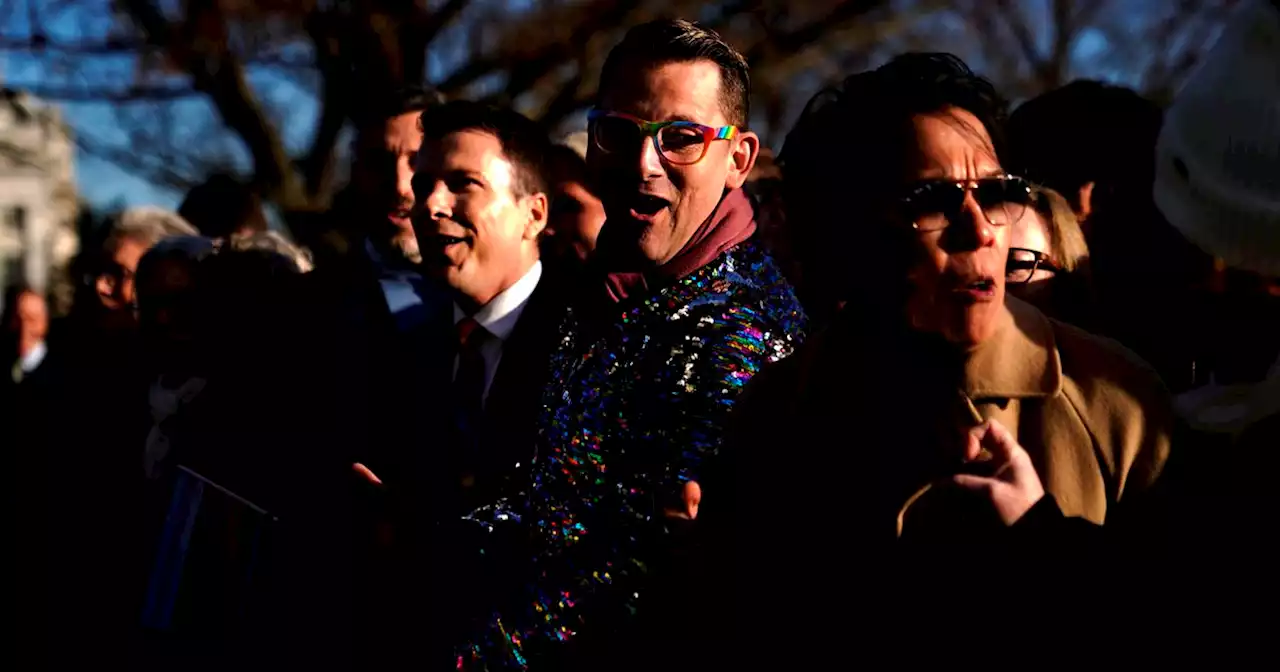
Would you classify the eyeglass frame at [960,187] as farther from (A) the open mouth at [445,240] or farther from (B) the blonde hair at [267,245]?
(B) the blonde hair at [267,245]

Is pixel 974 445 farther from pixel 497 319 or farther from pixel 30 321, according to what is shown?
pixel 30 321

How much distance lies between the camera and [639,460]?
100.0 inches

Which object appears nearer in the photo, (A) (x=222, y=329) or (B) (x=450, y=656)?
(B) (x=450, y=656)

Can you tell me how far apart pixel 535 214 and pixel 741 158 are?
0.98 m

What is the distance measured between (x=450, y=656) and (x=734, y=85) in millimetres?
1205

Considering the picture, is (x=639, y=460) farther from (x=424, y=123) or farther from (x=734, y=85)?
(x=424, y=123)

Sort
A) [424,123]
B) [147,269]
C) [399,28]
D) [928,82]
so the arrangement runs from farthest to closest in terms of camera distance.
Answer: [399,28] → [147,269] → [424,123] → [928,82]

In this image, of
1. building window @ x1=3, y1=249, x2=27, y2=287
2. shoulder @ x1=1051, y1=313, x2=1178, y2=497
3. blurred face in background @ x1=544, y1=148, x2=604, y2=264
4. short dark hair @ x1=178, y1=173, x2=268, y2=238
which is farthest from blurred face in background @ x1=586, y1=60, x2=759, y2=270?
building window @ x1=3, y1=249, x2=27, y2=287

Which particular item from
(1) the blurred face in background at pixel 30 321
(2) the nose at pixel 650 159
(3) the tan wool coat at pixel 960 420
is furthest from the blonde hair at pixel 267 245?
(1) the blurred face in background at pixel 30 321

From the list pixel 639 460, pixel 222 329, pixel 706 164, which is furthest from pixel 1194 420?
pixel 222 329

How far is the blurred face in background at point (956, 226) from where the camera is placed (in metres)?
2.06

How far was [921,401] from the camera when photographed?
2096 mm

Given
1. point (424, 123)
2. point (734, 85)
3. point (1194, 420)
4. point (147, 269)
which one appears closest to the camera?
point (1194, 420)

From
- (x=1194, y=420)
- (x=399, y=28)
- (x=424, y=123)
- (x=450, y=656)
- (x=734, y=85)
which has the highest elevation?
(x=399, y=28)
